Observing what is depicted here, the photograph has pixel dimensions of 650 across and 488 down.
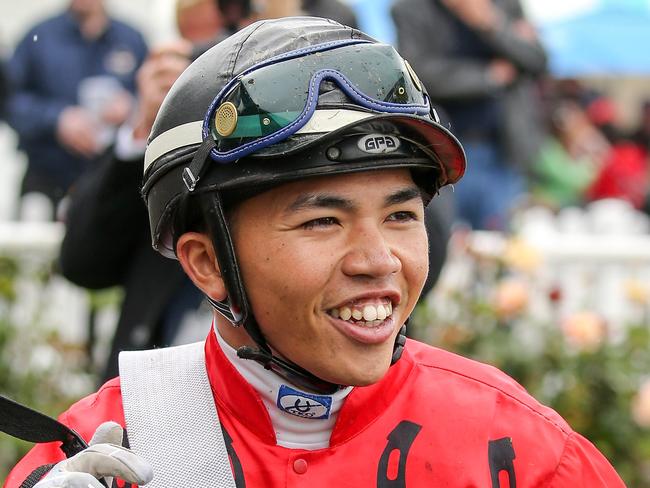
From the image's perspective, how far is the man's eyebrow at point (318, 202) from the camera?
8.61 feet

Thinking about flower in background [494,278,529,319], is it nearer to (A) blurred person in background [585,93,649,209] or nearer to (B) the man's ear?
(B) the man's ear

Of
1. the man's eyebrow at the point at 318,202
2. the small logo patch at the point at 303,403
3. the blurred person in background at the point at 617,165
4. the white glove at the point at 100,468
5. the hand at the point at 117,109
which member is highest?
the man's eyebrow at the point at 318,202

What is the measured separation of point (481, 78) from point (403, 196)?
17.4 feet

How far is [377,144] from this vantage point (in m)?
2.62

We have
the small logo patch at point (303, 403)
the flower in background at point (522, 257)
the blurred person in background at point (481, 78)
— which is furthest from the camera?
the blurred person in background at point (481, 78)

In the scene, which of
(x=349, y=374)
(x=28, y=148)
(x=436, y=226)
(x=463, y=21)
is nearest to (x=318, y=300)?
(x=349, y=374)

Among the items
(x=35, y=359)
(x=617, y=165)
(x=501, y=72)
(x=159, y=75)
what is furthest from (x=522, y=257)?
(x=617, y=165)

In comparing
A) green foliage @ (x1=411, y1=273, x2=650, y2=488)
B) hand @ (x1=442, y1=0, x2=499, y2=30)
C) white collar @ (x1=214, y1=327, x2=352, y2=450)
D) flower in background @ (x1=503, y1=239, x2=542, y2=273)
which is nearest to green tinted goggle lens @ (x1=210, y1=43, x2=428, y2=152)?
white collar @ (x1=214, y1=327, x2=352, y2=450)

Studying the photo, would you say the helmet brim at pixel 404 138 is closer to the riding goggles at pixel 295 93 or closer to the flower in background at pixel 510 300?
the riding goggles at pixel 295 93

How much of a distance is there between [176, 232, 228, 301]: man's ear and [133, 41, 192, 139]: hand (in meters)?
1.40

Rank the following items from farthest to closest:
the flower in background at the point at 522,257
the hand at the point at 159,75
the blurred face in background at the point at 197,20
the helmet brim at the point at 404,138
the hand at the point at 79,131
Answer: the hand at the point at 79,131, the flower in background at the point at 522,257, the blurred face in background at the point at 197,20, the hand at the point at 159,75, the helmet brim at the point at 404,138

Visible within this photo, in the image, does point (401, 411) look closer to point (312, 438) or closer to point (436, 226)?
point (312, 438)

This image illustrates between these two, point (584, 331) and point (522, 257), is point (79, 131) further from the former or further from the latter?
point (584, 331)

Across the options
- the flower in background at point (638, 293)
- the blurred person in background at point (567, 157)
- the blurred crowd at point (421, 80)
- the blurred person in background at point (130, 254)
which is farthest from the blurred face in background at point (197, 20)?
the blurred person in background at point (567, 157)
